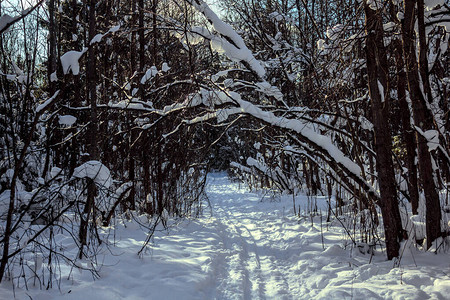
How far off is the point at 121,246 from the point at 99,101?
3.60m

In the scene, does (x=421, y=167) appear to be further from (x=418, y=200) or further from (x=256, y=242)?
(x=256, y=242)

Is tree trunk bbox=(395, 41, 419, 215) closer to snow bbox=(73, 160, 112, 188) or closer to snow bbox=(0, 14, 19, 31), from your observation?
snow bbox=(73, 160, 112, 188)

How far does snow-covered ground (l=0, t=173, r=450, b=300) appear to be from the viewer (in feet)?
9.89

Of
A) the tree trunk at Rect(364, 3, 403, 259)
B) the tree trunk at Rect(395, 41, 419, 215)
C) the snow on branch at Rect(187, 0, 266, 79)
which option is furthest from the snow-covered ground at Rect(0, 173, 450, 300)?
the snow on branch at Rect(187, 0, 266, 79)

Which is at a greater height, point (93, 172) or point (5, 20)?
point (5, 20)

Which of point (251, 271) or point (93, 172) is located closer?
point (93, 172)

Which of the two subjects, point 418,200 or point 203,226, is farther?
point 203,226

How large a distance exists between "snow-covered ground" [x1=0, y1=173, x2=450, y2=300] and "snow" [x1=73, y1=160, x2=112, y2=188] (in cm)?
111

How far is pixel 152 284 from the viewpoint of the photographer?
11.1ft

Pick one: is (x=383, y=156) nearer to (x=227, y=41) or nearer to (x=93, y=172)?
(x=227, y=41)

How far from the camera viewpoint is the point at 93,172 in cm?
318

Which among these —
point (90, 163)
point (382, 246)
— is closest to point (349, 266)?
point (382, 246)

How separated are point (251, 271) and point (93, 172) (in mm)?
2412

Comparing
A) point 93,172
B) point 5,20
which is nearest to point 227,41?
point 93,172
